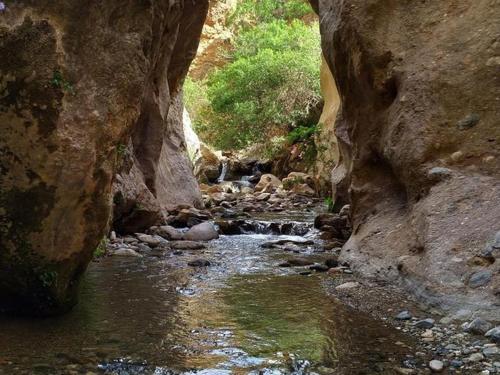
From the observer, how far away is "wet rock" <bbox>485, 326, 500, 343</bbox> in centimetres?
355

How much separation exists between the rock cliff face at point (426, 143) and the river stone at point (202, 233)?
2.69 metres

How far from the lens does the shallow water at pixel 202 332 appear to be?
10.8ft

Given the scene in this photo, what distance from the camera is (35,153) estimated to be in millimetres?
3676

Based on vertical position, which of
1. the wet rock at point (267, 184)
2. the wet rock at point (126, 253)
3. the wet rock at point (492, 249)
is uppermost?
the wet rock at point (267, 184)

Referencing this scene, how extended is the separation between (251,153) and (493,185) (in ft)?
70.5

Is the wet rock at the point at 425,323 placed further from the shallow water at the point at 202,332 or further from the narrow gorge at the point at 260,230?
the shallow water at the point at 202,332

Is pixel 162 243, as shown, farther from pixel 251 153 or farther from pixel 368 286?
pixel 251 153

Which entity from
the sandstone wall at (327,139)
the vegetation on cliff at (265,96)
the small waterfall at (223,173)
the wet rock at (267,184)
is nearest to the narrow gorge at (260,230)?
the sandstone wall at (327,139)

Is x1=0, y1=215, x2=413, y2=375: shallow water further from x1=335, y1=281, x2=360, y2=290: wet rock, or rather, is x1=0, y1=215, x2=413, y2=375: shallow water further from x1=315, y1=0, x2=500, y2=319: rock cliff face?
x1=315, y1=0, x2=500, y2=319: rock cliff face

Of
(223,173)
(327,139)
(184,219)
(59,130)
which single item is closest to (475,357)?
(59,130)

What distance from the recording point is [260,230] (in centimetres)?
1079

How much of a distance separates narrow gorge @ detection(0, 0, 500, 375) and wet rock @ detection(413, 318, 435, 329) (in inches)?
0.6

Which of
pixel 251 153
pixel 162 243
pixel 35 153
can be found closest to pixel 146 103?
pixel 162 243

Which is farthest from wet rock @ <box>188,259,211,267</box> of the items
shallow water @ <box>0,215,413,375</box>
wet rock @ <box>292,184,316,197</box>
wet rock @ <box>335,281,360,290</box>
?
wet rock @ <box>292,184,316,197</box>
